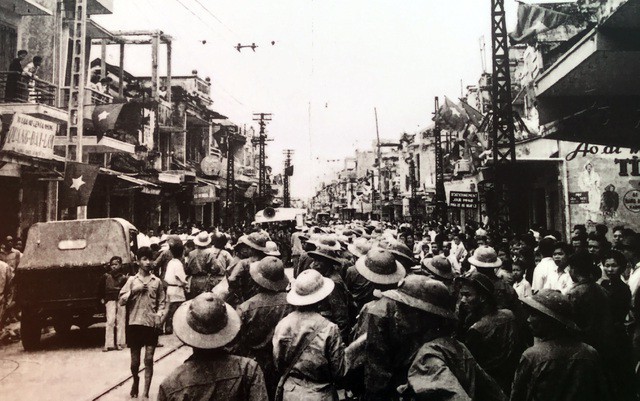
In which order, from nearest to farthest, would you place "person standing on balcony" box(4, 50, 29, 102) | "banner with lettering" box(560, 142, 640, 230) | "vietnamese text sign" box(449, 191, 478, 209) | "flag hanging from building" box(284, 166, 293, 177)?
"person standing on balcony" box(4, 50, 29, 102) < "vietnamese text sign" box(449, 191, 478, 209) < "banner with lettering" box(560, 142, 640, 230) < "flag hanging from building" box(284, 166, 293, 177)

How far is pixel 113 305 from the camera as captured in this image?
982 centimetres

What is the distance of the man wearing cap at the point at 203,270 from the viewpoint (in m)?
10.6

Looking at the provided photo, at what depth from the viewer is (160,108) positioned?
1129 inches

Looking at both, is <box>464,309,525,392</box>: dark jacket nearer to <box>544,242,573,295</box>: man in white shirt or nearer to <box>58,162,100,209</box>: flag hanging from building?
<box>544,242,573,295</box>: man in white shirt

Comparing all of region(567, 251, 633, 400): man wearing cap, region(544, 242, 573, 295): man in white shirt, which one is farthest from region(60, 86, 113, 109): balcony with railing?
region(567, 251, 633, 400): man wearing cap

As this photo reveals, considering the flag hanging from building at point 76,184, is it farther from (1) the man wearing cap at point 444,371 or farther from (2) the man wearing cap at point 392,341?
(1) the man wearing cap at point 444,371

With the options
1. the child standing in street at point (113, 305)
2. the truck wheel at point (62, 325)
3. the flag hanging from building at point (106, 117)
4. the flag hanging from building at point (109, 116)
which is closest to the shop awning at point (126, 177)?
the flag hanging from building at point (109, 116)

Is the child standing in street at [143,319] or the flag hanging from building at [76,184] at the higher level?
the flag hanging from building at [76,184]

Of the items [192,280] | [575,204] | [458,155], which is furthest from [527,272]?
[458,155]

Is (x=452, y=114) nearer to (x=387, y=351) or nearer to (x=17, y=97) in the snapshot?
(x=17, y=97)

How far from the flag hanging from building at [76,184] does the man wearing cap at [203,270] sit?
19.0 feet

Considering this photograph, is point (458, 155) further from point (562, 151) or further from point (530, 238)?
point (530, 238)

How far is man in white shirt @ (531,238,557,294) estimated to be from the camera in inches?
315

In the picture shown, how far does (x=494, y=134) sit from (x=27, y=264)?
10.3m
